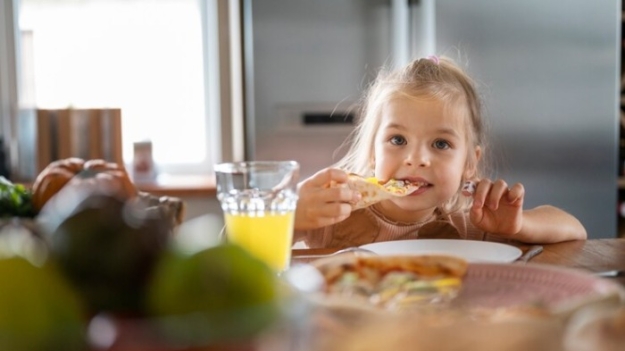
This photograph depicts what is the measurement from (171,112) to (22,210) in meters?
2.07

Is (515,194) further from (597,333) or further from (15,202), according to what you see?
(597,333)

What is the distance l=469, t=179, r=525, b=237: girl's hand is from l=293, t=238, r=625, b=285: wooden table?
0.08 metres

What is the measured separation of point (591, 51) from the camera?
99.6 inches

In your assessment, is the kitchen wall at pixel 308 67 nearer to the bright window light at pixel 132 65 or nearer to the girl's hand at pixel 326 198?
the bright window light at pixel 132 65

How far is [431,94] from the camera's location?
1.54 meters

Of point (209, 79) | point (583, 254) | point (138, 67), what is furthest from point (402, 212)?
point (138, 67)

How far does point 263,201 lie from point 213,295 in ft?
1.77

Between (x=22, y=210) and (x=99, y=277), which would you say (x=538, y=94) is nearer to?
(x=22, y=210)

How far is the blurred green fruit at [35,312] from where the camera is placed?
294mm

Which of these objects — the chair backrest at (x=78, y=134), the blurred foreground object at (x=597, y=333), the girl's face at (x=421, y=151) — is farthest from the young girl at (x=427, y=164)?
the chair backrest at (x=78, y=134)

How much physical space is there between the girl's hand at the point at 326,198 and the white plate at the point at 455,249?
0.15m

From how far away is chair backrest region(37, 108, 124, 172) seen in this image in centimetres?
280

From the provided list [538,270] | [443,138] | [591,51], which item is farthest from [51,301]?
[591,51]

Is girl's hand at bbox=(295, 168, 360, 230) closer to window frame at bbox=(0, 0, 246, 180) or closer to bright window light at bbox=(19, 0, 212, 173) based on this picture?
window frame at bbox=(0, 0, 246, 180)
